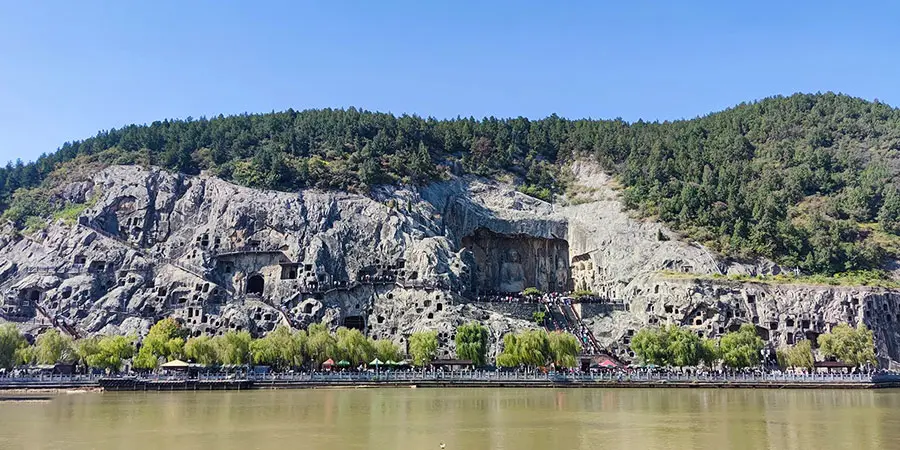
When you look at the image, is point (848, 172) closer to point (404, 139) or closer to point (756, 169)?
point (756, 169)

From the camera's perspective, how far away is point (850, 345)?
82.8m

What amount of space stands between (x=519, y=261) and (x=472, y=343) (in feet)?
143

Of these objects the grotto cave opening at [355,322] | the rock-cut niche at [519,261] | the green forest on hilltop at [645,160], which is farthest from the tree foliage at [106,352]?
the rock-cut niche at [519,261]

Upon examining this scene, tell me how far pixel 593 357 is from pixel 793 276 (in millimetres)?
34065

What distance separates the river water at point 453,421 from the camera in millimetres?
37062

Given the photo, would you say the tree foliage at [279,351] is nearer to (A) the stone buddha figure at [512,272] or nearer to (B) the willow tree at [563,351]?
(B) the willow tree at [563,351]

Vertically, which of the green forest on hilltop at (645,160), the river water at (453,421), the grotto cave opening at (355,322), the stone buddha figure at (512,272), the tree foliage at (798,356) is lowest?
the river water at (453,421)

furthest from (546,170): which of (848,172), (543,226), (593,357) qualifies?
(593,357)

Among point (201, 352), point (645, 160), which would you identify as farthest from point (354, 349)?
point (645, 160)

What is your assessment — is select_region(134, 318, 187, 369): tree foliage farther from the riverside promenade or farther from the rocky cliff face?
the rocky cliff face

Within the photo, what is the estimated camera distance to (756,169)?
424 feet

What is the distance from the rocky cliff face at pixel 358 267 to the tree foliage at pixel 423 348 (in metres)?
4.13

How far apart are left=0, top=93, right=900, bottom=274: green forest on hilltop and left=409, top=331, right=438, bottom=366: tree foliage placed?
37.3 metres

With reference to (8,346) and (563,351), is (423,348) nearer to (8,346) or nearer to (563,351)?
(563,351)
